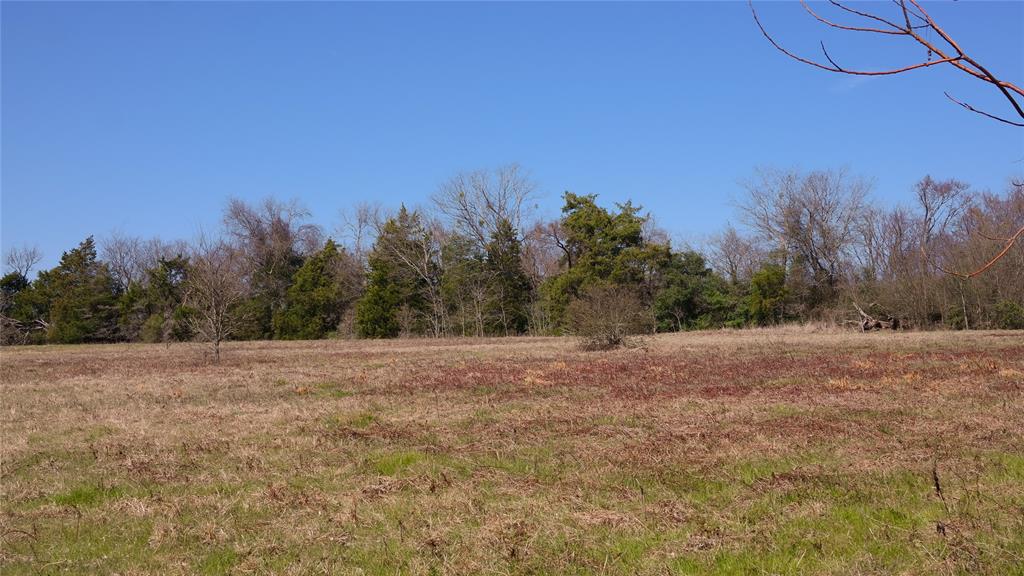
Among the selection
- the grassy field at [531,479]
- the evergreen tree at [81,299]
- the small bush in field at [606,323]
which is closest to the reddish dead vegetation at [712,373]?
the grassy field at [531,479]

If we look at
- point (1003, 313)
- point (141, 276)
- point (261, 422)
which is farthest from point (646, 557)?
point (141, 276)

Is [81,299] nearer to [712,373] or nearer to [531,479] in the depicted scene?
[712,373]

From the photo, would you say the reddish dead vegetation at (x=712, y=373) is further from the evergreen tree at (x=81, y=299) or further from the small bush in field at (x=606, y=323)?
the evergreen tree at (x=81, y=299)

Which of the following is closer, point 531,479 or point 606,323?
point 531,479

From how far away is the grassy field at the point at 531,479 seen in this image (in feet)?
15.1

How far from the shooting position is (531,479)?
6.55 m

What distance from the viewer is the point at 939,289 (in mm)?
35312

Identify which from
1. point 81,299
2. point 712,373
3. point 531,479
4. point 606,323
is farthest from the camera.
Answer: point 81,299

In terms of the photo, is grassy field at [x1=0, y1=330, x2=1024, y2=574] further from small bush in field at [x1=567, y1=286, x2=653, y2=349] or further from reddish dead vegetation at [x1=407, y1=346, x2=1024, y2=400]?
small bush in field at [x1=567, y1=286, x2=653, y2=349]

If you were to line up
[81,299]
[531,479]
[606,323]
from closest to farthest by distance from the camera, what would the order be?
[531,479], [606,323], [81,299]

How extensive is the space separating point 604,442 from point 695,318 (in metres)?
39.6

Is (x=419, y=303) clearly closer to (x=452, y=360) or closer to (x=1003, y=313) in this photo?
(x=452, y=360)

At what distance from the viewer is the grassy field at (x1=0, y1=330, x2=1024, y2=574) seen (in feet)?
15.1

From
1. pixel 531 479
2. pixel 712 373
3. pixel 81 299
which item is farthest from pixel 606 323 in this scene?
pixel 81 299
